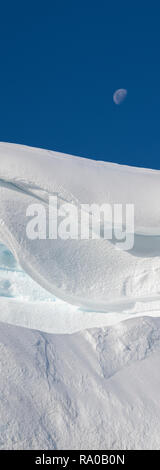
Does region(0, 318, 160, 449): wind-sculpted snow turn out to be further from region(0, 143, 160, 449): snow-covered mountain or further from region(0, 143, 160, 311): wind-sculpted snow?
region(0, 143, 160, 311): wind-sculpted snow

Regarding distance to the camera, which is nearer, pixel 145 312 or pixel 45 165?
pixel 45 165

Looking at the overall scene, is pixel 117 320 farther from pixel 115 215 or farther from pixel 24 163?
pixel 24 163

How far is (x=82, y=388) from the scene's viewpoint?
12.5ft

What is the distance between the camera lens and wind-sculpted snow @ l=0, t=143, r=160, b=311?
3.42 metres

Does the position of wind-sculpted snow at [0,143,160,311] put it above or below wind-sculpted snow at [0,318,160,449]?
above

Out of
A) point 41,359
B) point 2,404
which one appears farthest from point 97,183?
point 2,404

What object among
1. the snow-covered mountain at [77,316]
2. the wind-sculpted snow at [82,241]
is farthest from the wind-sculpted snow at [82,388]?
the wind-sculpted snow at [82,241]

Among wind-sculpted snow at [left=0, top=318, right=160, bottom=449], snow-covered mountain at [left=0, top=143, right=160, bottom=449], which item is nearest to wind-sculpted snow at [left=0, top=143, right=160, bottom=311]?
snow-covered mountain at [left=0, top=143, right=160, bottom=449]

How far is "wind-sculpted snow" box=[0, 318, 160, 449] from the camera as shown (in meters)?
3.47

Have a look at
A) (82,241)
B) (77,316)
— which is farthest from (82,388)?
(82,241)

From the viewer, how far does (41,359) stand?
389cm

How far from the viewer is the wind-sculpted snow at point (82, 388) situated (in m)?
3.47
